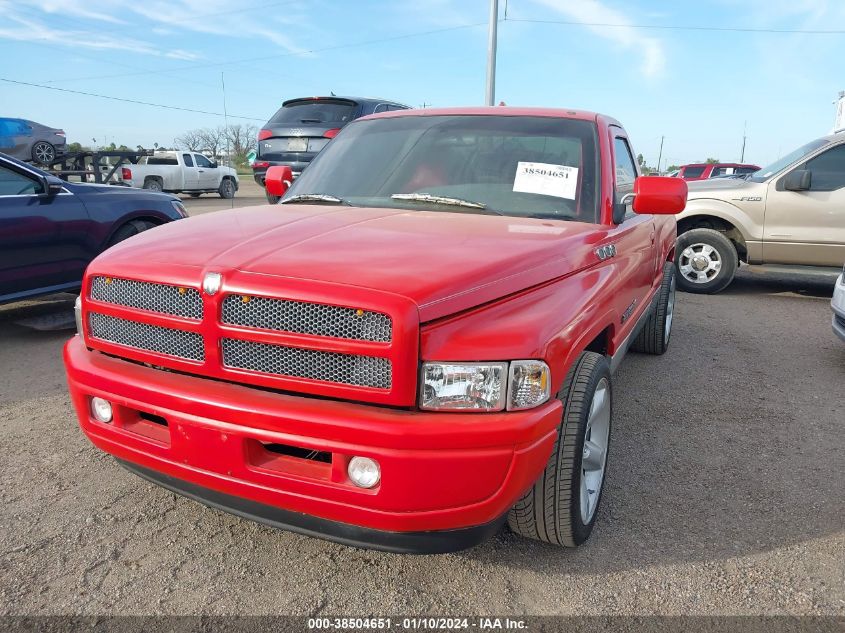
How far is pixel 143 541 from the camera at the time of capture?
2.46m

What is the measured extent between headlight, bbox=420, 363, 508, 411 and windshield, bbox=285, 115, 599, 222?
4.00 ft

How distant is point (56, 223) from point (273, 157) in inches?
190

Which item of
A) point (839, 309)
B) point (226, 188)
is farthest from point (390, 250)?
point (226, 188)

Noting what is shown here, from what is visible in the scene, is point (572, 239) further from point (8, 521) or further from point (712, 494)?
point (8, 521)

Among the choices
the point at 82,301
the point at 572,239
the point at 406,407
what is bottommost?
the point at 406,407

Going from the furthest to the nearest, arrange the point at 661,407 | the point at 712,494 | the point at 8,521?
the point at 661,407
the point at 712,494
the point at 8,521

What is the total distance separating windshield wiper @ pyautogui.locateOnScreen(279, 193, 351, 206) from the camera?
3.13 meters

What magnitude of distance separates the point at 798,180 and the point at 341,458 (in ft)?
23.3

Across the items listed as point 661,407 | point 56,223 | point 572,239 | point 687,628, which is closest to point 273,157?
point 56,223

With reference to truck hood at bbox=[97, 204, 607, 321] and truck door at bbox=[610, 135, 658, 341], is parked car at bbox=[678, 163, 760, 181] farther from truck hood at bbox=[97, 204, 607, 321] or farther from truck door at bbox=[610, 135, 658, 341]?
truck hood at bbox=[97, 204, 607, 321]

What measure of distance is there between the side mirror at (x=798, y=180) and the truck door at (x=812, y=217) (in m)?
0.07

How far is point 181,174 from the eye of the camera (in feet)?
72.4

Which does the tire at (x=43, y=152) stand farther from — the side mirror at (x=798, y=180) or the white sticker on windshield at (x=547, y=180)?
the white sticker on windshield at (x=547, y=180)

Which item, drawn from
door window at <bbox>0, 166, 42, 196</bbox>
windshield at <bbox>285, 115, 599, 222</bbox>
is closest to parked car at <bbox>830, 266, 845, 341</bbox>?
windshield at <bbox>285, 115, 599, 222</bbox>
